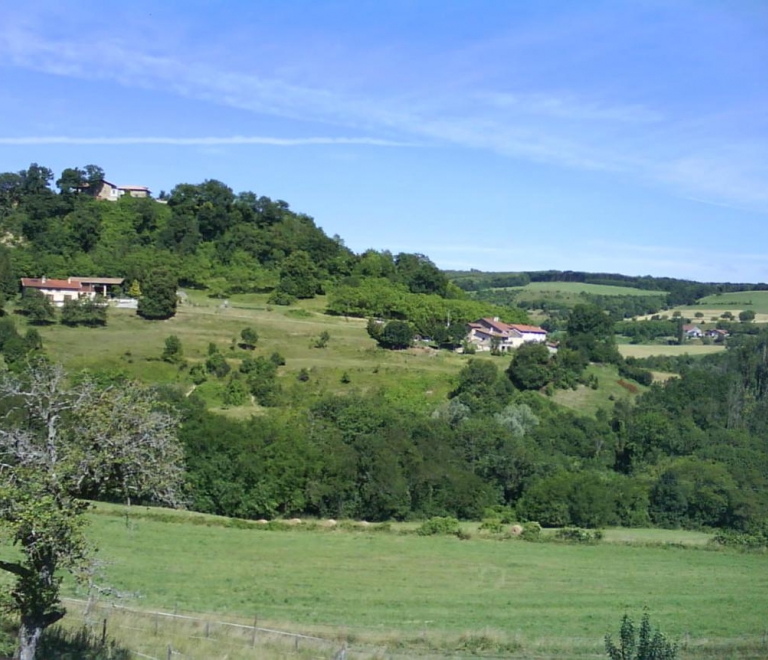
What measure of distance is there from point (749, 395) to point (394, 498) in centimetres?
4024

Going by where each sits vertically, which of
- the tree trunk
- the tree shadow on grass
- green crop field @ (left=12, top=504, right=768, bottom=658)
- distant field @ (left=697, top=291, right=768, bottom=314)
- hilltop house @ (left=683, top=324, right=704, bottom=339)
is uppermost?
distant field @ (left=697, top=291, right=768, bottom=314)

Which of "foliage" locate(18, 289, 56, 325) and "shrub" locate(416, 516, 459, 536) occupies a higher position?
"foliage" locate(18, 289, 56, 325)

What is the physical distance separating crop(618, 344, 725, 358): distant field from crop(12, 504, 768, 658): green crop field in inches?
2234

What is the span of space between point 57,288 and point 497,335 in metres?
36.0

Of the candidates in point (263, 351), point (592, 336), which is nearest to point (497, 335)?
point (592, 336)

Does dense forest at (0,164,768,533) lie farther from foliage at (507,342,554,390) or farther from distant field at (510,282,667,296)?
distant field at (510,282,667,296)

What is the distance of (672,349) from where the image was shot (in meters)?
97.8

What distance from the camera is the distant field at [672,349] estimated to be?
91.0m

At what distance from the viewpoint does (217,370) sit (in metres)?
53.7

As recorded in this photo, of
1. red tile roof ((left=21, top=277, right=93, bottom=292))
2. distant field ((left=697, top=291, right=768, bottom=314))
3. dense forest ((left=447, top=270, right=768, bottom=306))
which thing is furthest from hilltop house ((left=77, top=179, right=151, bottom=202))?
distant field ((left=697, top=291, right=768, bottom=314))

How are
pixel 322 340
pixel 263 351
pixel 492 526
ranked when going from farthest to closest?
pixel 322 340
pixel 263 351
pixel 492 526

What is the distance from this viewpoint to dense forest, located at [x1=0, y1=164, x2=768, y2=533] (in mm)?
39031

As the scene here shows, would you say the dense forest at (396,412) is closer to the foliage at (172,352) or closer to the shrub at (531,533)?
the shrub at (531,533)

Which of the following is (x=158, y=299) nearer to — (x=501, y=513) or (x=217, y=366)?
(x=217, y=366)
